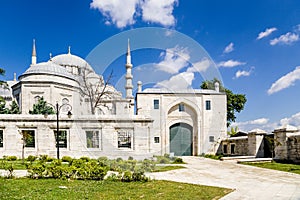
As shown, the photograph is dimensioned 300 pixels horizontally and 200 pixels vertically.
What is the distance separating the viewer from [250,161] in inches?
594

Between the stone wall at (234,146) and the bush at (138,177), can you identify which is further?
the stone wall at (234,146)

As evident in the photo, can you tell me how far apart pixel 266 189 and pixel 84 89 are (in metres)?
22.8

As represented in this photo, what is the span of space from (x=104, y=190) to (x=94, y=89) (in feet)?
66.1

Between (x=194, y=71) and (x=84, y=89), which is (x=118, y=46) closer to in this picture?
(x=194, y=71)

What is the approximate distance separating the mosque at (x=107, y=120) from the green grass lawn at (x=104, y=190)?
29.3ft

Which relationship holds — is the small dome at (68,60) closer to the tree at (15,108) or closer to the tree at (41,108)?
the tree at (15,108)

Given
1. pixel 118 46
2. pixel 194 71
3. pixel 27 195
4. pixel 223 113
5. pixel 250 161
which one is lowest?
pixel 250 161

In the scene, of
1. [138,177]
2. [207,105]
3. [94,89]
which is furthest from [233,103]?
[138,177]

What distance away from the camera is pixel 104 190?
22.6 feet

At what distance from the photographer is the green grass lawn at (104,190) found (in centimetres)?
611

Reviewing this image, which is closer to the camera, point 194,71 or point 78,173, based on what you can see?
point 78,173

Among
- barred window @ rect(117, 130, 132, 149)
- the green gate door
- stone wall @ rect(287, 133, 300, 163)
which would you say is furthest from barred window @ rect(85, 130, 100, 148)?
stone wall @ rect(287, 133, 300, 163)

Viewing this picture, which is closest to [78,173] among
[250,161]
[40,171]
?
[40,171]

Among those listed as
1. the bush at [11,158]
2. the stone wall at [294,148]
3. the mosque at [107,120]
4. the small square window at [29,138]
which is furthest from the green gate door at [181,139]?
the bush at [11,158]
